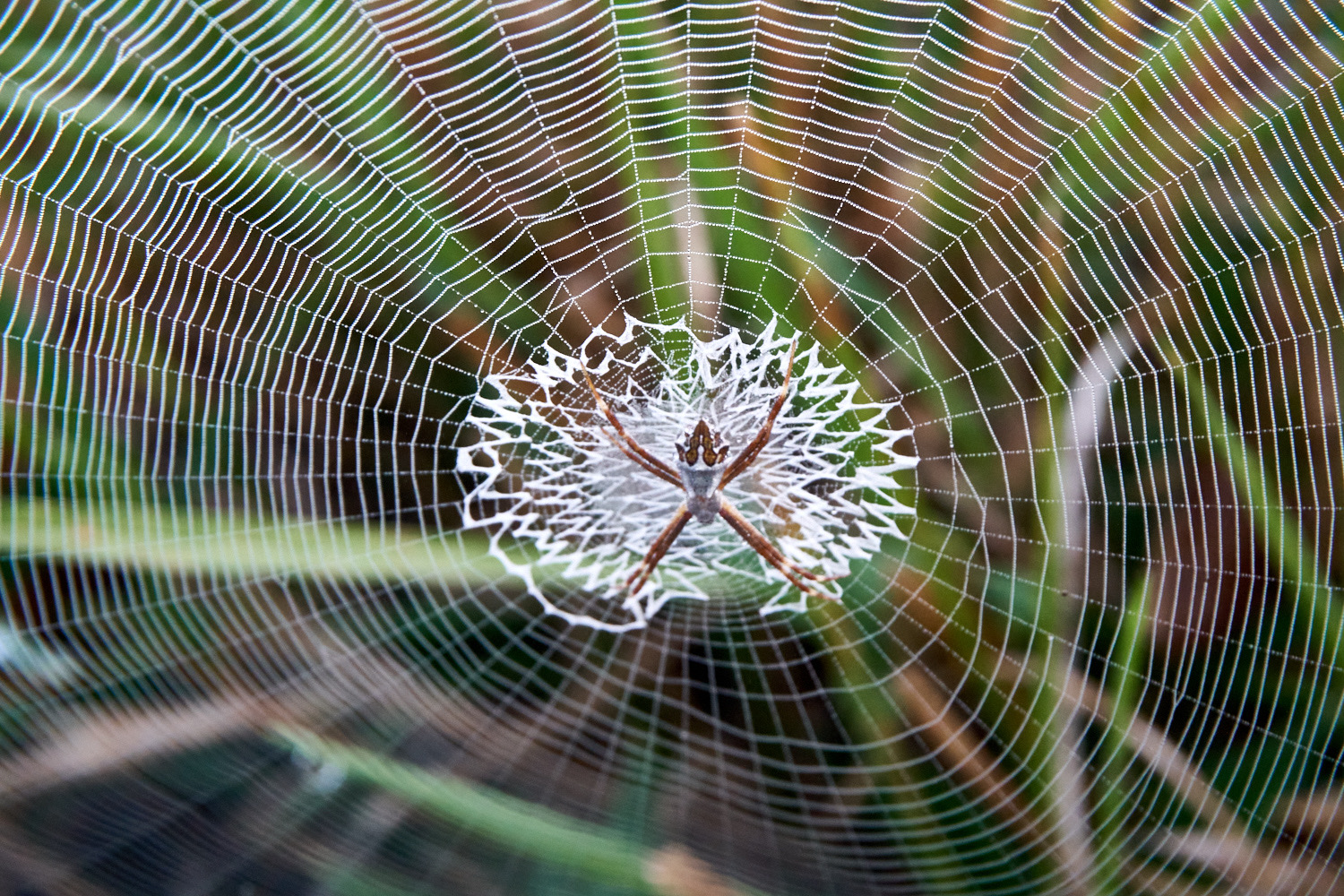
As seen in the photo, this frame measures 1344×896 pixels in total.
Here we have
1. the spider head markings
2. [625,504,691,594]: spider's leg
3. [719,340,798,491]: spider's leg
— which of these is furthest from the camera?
[625,504,691,594]: spider's leg

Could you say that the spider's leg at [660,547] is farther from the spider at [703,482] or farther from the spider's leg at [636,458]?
the spider's leg at [636,458]

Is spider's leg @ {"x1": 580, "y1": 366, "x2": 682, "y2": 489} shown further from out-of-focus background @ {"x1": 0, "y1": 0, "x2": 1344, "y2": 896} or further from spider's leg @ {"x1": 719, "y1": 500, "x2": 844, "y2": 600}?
out-of-focus background @ {"x1": 0, "y1": 0, "x2": 1344, "y2": 896}

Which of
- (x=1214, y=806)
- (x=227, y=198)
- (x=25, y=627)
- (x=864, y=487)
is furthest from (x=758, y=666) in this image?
(x=25, y=627)

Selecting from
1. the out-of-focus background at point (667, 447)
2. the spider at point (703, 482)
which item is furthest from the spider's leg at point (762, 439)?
the out-of-focus background at point (667, 447)

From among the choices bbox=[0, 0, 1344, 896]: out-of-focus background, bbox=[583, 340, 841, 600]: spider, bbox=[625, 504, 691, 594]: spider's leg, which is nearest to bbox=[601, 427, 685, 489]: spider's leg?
bbox=[583, 340, 841, 600]: spider

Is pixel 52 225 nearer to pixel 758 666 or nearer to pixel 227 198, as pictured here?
pixel 227 198

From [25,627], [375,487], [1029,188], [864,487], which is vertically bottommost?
[25,627]

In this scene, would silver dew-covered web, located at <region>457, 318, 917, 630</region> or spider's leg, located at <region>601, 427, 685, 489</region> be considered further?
silver dew-covered web, located at <region>457, 318, 917, 630</region>
